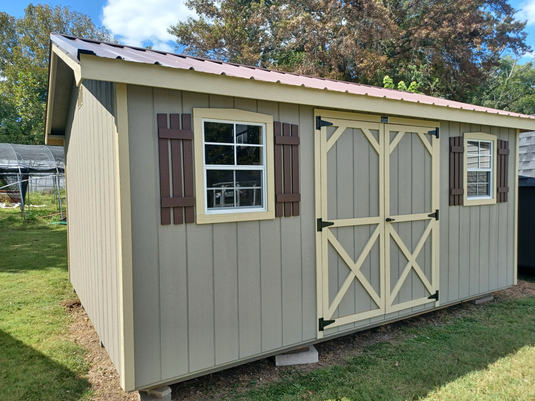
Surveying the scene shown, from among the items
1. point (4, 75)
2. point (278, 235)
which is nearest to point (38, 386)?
point (278, 235)

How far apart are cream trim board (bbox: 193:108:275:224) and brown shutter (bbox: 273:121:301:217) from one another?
0.19 ft

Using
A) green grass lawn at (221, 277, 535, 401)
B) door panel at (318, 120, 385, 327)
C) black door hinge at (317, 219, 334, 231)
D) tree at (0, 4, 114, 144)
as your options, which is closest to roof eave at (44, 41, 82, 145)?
door panel at (318, 120, 385, 327)

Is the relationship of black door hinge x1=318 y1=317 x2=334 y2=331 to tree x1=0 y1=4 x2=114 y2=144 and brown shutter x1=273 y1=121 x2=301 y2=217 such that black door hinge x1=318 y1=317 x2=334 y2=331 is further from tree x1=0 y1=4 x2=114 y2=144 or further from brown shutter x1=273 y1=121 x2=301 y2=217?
tree x1=0 y1=4 x2=114 y2=144

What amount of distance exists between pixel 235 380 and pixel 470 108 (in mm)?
3947

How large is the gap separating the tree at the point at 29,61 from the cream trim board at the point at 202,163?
846 inches

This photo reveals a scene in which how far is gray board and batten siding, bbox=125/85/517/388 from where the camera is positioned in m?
2.59

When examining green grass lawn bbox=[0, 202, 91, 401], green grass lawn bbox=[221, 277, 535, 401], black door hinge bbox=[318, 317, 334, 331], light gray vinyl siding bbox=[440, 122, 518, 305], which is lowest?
green grass lawn bbox=[221, 277, 535, 401]

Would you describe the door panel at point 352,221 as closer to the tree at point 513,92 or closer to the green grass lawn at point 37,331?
the green grass lawn at point 37,331

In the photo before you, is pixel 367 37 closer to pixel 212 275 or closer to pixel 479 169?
pixel 479 169

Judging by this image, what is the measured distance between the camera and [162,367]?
267 centimetres

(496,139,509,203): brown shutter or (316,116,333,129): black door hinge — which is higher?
(316,116,333,129): black door hinge

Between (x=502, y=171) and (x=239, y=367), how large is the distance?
434cm

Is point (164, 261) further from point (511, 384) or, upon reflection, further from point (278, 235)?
point (511, 384)

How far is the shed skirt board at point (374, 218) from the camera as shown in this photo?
11.6 ft
